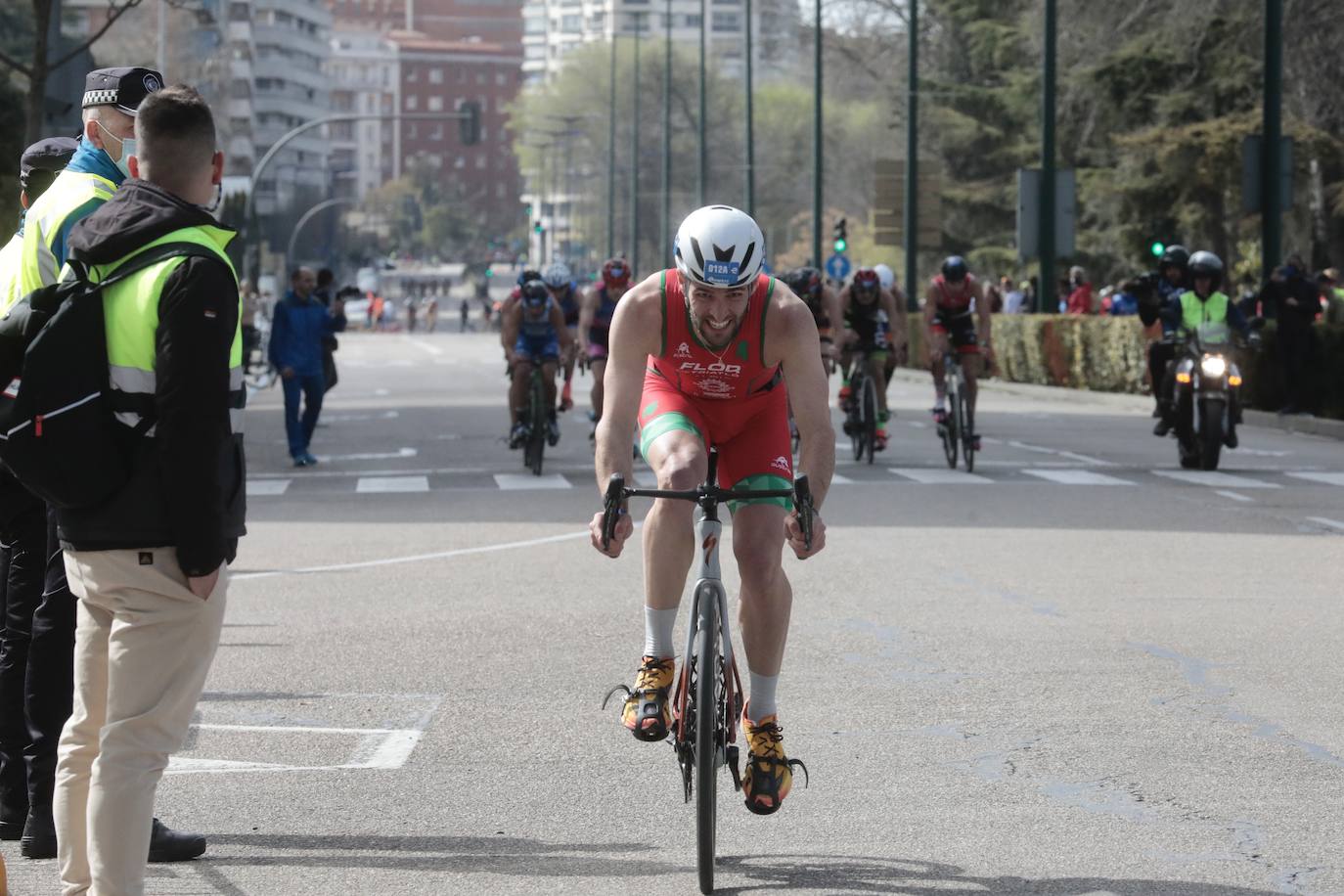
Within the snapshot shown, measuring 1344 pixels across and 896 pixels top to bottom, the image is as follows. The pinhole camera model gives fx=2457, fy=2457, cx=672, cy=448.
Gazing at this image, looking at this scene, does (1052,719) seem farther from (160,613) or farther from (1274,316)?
(1274,316)

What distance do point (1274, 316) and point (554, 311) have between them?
9687mm

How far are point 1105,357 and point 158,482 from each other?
30.9 metres

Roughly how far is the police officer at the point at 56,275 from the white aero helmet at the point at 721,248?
137 cm

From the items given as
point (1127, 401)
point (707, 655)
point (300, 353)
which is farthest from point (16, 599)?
point (1127, 401)

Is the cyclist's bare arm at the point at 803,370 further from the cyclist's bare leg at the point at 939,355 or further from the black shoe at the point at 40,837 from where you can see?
the cyclist's bare leg at the point at 939,355

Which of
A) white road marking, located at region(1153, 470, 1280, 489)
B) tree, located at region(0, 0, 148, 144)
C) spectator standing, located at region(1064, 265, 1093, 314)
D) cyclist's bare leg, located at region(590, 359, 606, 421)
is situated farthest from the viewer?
spectator standing, located at region(1064, 265, 1093, 314)

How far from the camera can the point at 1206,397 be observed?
19.7 metres

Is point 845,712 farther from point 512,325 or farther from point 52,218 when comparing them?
point 512,325

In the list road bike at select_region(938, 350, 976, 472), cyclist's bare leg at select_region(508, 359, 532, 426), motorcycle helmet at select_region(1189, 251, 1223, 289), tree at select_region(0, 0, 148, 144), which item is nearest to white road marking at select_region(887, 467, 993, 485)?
road bike at select_region(938, 350, 976, 472)

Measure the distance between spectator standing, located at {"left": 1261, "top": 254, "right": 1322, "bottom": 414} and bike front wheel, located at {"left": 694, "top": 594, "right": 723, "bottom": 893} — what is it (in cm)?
2076

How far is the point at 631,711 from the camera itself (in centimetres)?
637

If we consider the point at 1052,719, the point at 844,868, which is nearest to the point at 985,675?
the point at 1052,719

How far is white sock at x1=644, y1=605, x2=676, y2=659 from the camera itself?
21.1 ft

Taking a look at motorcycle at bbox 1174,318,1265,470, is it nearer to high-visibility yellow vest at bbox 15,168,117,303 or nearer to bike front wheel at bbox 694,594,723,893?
bike front wheel at bbox 694,594,723,893
